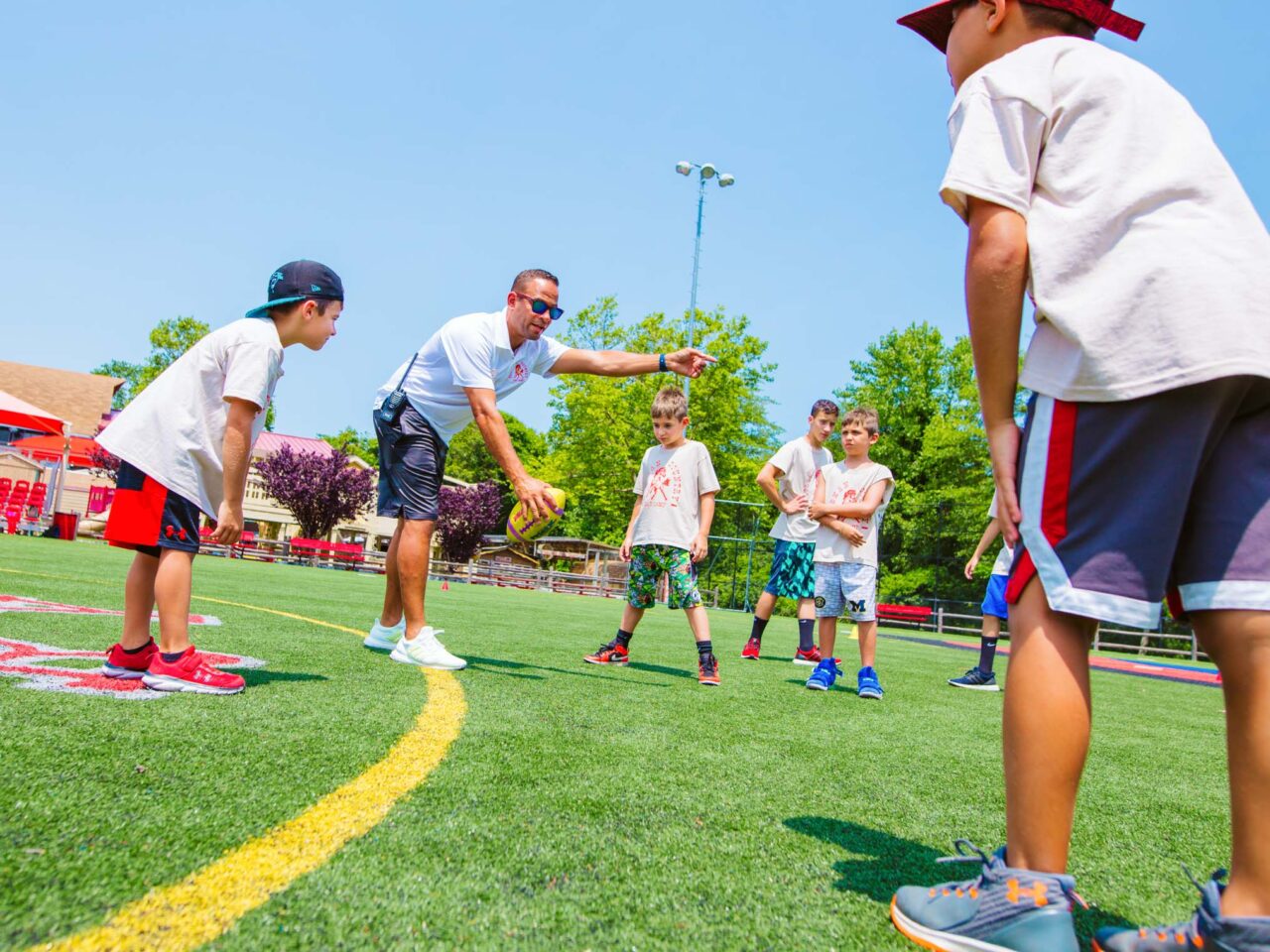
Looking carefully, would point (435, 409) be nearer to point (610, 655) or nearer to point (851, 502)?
point (610, 655)

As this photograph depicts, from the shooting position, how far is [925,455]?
37.8m

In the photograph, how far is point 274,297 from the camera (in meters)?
3.75

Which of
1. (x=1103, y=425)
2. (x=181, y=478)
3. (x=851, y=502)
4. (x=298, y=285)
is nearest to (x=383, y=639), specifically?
(x=181, y=478)

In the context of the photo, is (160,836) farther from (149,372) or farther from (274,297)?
(149,372)

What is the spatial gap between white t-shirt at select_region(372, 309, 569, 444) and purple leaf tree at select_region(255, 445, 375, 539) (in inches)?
1648

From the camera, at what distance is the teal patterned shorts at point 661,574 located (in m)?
5.92

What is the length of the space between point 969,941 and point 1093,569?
703 millimetres

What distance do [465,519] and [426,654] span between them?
4355 centimetres

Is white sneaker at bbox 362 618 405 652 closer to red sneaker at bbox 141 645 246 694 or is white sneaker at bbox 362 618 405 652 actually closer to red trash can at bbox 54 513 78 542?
red sneaker at bbox 141 645 246 694

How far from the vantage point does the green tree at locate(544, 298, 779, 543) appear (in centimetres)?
3316

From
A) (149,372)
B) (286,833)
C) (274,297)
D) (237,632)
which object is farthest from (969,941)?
(149,372)

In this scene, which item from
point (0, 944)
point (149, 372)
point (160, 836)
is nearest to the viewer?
point (0, 944)

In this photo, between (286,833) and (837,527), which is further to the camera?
(837,527)

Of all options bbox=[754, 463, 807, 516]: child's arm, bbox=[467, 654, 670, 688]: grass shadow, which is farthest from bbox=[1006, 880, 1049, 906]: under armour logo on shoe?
bbox=[754, 463, 807, 516]: child's arm
